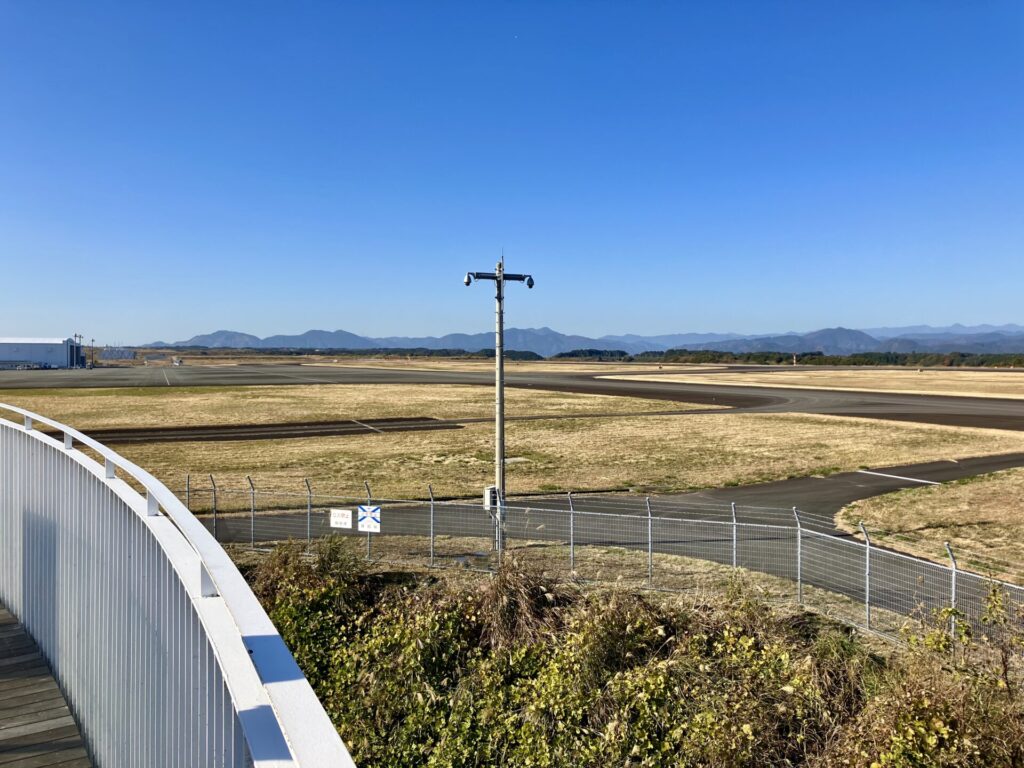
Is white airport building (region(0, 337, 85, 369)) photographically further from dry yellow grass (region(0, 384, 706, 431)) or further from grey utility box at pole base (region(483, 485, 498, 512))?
grey utility box at pole base (region(483, 485, 498, 512))

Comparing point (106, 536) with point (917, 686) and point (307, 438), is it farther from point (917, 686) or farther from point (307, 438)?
point (307, 438)

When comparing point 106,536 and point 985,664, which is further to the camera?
point 985,664

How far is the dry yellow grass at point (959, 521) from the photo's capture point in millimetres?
19453

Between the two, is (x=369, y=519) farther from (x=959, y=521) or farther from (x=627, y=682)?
(x=959, y=521)

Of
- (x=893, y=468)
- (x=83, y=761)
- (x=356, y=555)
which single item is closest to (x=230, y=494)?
(x=356, y=555)

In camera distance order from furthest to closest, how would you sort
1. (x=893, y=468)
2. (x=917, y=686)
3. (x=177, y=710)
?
1. (x=893, y=468)
2. (x=917, y=686)
3. (x=177, y=710)

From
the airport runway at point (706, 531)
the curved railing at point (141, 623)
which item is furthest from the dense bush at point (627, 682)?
A: the curved railing at point (141, 623)

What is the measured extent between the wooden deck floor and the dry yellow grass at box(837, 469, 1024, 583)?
749 inches

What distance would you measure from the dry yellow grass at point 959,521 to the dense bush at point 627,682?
22.6ft

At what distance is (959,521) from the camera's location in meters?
23.4

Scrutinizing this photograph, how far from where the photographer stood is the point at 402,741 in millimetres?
12016

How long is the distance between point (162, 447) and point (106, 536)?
3590 centimetres

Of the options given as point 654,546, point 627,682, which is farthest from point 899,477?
point 627,682

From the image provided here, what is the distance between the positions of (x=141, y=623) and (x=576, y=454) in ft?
108
